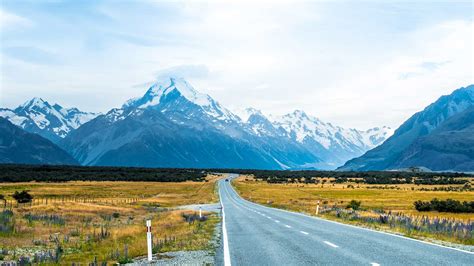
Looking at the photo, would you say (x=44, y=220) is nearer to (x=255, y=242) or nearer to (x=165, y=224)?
(x=165, y=224)

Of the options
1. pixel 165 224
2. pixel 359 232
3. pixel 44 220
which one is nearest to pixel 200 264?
pixel 359 232

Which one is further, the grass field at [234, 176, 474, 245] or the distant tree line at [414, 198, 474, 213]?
the distant tree line at [414, 198, 474, 213]

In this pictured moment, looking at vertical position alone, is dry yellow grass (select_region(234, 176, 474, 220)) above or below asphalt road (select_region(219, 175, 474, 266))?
below

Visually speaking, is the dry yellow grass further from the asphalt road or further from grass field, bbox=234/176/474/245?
the asphalt road

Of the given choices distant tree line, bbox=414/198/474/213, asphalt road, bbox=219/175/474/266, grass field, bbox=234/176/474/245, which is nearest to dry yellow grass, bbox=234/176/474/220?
grass field, bbox=234/176/474/245

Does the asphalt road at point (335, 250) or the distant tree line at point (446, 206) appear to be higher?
the asphalt road at point (335, 250)

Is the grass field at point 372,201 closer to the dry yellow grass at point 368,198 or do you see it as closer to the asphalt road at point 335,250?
the dry yellow grass at point 368,198

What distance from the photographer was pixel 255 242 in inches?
844

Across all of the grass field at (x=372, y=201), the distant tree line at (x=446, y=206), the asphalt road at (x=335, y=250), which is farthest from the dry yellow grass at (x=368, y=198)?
the asphalt road at (x=335, y=250)

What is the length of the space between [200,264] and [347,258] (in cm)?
447

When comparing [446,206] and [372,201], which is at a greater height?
[446,206]

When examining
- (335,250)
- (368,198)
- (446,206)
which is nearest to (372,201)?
(368,198)

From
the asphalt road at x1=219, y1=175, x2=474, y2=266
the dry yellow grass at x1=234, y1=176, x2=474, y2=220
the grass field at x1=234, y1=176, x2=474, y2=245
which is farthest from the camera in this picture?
the dry yellow grass at x1=234, y1=176, x2=474, y2=220

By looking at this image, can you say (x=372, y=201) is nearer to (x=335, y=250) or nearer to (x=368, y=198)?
(x=368, y=198)
